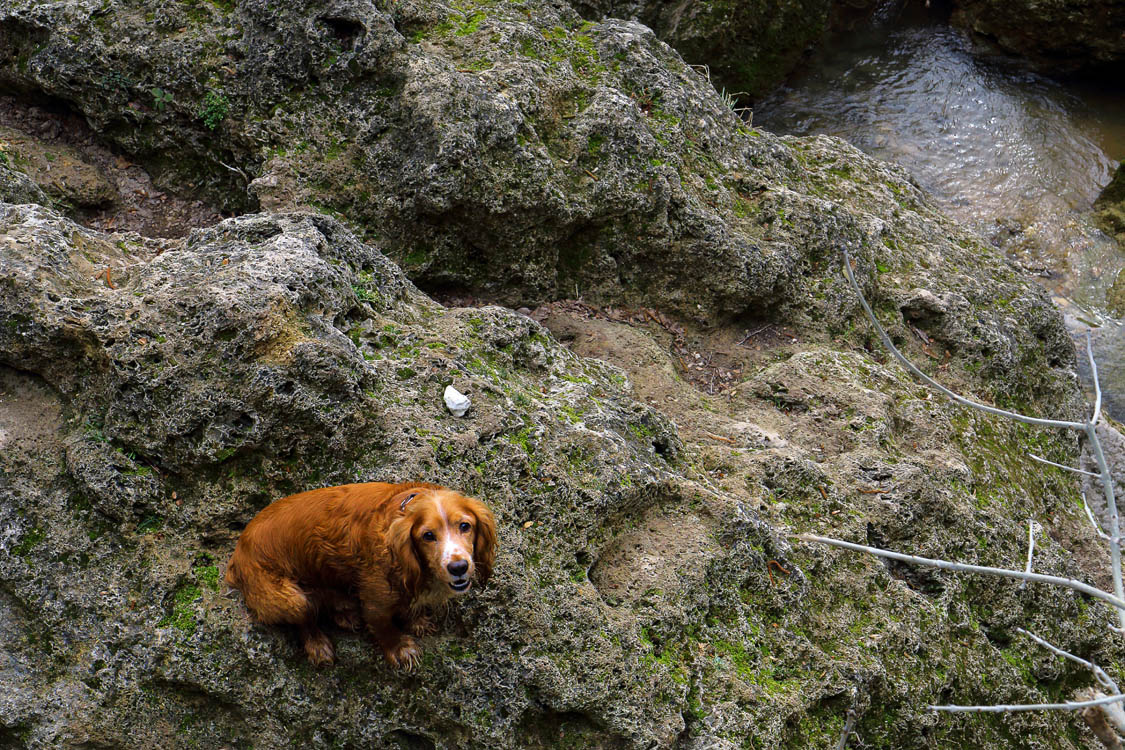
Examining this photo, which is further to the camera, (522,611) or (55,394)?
(55,394)

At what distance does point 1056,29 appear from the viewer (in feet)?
41.5

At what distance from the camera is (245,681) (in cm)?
371

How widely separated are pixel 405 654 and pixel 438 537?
73cm

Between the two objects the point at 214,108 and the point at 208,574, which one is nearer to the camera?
the point at 208,574

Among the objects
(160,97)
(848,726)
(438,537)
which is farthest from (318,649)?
(160,97)

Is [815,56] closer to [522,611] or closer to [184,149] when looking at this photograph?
[184,149]

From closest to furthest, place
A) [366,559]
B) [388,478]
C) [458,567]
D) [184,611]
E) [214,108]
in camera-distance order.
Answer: [458,567] < [366,559] < [184,611] < [388,478] < [214,108]

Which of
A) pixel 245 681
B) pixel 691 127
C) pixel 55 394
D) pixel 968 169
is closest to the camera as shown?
pixel 245 681

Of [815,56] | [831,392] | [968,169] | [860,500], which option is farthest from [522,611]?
[815,56]

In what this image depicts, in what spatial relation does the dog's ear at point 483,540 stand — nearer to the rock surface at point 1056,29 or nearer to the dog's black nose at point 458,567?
the dog's black nose at point 458,567

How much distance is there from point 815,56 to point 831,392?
9.12 m

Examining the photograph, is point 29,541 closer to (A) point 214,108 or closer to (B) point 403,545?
A: (B) point 403,545

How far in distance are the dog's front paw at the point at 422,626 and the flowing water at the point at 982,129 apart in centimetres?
971

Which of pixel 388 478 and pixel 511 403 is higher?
pixel 511 403
